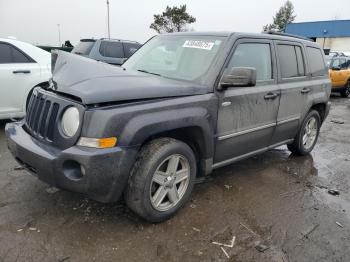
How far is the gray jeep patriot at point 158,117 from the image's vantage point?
272 centimetres

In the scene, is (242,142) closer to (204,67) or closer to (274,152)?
(204,67)

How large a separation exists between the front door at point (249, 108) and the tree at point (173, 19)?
4353cm

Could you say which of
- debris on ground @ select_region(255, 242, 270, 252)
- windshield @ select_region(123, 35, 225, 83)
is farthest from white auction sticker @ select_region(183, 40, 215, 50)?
debris on ground @ select_region(255, 242, 270, 252)

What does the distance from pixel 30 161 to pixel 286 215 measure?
8.47 ft

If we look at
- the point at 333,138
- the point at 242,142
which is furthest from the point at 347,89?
the point at 242,142

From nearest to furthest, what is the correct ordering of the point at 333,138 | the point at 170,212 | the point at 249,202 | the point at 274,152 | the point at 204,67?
the point at 170,212, the point at 204,67, the point at 249,202, the point at 274,152, the point at 333,138

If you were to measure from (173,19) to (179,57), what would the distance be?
44578 millimetres

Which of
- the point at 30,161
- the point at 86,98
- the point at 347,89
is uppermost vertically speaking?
the point at 86,98

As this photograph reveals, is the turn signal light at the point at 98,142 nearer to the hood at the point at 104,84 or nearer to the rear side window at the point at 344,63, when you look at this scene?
the hood at the point at 104,84

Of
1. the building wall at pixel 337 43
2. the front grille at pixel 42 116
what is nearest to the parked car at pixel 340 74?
the front grille at pixel 42 116

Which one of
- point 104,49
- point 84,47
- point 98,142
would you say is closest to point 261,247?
point 98,142

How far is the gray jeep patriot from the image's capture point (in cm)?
272

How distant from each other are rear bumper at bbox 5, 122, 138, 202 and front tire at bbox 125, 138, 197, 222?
142mm

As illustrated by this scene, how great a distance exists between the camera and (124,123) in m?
2.73
